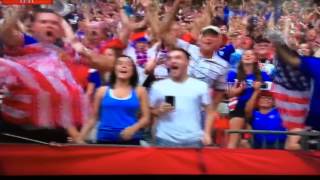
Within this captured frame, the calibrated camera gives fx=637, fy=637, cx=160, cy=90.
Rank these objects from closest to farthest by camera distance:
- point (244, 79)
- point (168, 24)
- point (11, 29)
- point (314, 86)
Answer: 1. point (11, 29)
2. point (168, 24)
3. point (244, 79)
4. point (314, 86)

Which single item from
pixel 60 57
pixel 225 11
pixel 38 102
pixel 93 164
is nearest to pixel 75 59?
pixel 60 57

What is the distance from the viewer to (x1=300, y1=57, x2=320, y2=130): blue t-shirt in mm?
4650

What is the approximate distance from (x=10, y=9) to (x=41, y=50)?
13.3 inches

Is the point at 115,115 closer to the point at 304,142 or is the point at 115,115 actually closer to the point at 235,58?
the point at 235,58

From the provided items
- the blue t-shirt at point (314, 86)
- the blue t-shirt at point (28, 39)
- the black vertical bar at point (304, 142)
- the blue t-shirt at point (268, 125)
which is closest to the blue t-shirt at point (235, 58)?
the blue t-shirt at point (268, 125)

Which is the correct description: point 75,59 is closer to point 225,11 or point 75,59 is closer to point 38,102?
point 38,102

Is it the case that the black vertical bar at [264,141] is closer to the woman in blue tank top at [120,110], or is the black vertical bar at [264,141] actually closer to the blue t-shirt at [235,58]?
the blue t-shirt at [235,58]

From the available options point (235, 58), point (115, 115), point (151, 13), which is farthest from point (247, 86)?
point (115, 115)

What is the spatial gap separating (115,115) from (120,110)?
0.16ft

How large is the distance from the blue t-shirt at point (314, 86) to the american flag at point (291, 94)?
0.12 ft

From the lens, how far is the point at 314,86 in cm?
469

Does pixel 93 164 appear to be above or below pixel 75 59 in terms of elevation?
below

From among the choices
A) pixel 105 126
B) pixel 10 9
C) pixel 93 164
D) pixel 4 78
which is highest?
pixel 10 9

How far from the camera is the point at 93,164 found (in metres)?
4.60
